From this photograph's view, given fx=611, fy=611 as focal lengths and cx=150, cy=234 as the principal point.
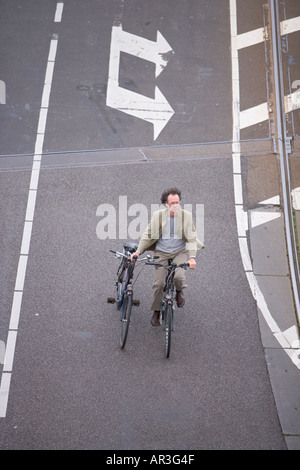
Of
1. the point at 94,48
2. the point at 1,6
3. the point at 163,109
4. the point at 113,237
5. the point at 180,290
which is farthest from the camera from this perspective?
the point at 1,6

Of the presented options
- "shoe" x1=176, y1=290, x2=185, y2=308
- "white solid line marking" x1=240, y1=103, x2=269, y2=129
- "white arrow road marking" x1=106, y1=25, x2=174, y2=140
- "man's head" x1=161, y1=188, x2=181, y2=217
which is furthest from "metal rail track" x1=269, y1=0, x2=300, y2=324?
"man's head" x1=161, y1=188, x2=181, y2=217

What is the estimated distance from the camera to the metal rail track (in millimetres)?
10125

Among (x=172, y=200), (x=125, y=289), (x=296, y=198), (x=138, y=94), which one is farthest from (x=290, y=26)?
(x=125, y=289)

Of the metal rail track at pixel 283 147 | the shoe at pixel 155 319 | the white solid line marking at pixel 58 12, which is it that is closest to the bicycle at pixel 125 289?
the shoe at pixel 155 319

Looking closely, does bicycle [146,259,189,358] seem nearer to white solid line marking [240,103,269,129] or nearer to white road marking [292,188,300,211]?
white road marking [292,188,300,211]

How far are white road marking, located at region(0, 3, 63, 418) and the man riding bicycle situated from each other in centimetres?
218

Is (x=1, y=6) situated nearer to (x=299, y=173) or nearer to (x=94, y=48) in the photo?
(x=94, y=48)

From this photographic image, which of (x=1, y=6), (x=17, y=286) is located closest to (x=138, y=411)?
(x=17, y=286)

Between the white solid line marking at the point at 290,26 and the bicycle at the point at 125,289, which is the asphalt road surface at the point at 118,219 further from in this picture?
the white solid line marking at the point at 290,26

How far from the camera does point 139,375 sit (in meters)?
8.72

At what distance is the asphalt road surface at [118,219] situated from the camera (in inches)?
325

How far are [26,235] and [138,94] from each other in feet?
14.5

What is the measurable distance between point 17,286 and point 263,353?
13.2 ft

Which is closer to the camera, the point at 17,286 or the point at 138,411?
the point at 138,411
